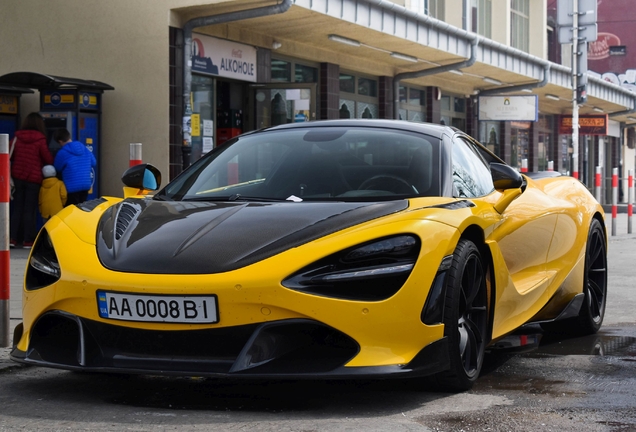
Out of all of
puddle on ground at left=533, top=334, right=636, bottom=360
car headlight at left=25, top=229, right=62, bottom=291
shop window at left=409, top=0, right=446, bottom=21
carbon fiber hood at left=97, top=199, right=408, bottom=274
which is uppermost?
shop window at left=409, top=0, right=446, bottom=21

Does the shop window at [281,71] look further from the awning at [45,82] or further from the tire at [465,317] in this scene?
the tire at [465,317]

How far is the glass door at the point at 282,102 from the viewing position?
1766 cm

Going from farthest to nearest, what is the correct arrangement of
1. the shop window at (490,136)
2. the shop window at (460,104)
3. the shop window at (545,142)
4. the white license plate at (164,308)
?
the shop window at (545,142) < the shop window at (490,136) < the shop window at (460,104) < the white license plate at (164,308)

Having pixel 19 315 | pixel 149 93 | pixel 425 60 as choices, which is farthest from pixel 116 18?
pixel 19 315

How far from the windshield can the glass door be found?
12.1 metres

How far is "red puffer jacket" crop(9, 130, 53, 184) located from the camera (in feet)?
45.1

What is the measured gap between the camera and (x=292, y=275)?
12.8ft

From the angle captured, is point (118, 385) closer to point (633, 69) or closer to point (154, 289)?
point (154, 289)

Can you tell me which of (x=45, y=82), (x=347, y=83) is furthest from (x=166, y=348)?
(x=347, y=83)

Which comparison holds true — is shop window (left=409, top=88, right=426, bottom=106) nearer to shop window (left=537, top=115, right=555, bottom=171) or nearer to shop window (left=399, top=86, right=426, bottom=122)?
shop window (left=399, top=86, right=426, bottom=122)

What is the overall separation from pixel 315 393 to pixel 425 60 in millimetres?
18091

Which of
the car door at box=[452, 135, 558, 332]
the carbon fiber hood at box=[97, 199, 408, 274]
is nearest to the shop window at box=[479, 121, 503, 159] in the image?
the car door at box=[452, 135, 558, 332]

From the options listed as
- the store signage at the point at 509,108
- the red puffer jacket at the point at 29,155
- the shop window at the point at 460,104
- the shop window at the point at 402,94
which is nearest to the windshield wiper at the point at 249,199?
the red puffer jacket at the point at 29,155

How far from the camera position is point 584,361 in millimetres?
5391
